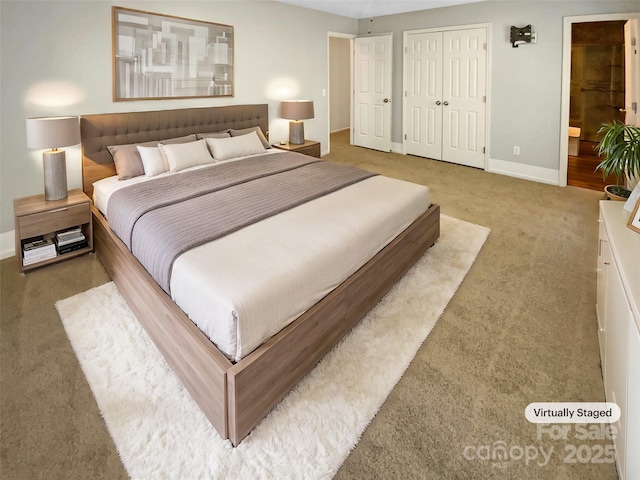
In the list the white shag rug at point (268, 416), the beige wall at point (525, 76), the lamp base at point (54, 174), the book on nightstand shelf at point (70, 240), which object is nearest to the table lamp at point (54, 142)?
the lamp base at point (54, 174)

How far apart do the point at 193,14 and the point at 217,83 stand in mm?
709

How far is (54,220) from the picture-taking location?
9.99 feet

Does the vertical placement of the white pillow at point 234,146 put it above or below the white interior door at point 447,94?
below

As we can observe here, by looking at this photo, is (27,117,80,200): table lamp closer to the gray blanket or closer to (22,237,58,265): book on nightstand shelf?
(22,237,58,265): book on nightstand shelf

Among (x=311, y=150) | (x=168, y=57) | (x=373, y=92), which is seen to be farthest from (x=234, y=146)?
(x=373, y=92)

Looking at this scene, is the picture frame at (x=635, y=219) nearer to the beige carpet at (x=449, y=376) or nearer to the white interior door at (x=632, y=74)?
the beige carpet at (x=449, y=376)

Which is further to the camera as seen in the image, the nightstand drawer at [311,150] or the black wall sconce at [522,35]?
the nightstand drawer at [311,150]

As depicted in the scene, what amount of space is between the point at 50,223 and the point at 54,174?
41 centimetres

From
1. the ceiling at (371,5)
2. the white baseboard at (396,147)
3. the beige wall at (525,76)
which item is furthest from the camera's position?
the white baseboard at (396,147)

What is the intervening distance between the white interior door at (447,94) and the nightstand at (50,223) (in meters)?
5.07

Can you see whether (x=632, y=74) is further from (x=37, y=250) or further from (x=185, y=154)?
(x=37, y=250)

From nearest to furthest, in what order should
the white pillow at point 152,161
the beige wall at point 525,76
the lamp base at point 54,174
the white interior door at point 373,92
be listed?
the lamp base at point 54,174, the white pillow at point 152,161, the beige wall at point 525,76, the white interior door at point 373,92

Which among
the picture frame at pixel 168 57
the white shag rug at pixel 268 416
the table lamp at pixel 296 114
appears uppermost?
the picture frame at pixel 168 57

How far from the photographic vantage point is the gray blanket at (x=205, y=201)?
7.18 feet
